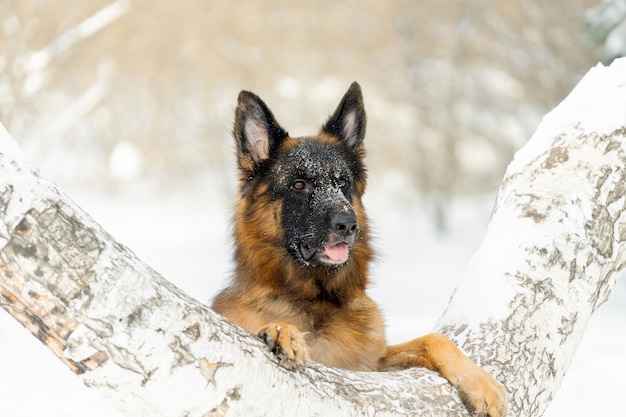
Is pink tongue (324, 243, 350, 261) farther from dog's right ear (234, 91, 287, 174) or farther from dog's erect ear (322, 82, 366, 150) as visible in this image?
dog's erect ear (322, 82, 366, 150)

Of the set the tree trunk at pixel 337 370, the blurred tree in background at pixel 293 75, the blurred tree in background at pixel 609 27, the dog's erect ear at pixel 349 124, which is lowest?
the tree trunk at pixel 337 370

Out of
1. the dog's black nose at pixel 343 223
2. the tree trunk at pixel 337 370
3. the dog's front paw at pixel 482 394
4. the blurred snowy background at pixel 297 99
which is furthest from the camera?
the blurred snowy background at pixel 297 99

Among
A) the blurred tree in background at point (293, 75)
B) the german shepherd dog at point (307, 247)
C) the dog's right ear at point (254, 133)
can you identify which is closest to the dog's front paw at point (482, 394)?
the german shepherd dog at point (307, 247)

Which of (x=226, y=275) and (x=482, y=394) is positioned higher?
(x=226, y=275)

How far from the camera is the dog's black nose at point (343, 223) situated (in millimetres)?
4375

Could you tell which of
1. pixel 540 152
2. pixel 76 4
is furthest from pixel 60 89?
pixel 540 152

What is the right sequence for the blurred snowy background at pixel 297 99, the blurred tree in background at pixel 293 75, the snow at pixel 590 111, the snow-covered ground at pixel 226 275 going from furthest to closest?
the blurred tree in background at pixel 293 75 → the blurred snowy background at pixel 297 99 → the snow-covered ground at pixel 226 275 → the snow at pixel 590 111

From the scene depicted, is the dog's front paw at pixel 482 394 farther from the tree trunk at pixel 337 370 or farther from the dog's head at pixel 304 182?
the dog's head at pixel 304 182

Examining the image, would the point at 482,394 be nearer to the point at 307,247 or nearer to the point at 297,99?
the point at 307,247

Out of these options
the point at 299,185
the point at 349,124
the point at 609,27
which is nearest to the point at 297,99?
the point at 609,27

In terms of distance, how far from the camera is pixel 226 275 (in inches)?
210

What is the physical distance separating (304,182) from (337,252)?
53cm

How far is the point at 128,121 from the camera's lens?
30.6 meters

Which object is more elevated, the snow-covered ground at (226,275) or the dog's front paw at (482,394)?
the snow-covered ground at (226,275)
